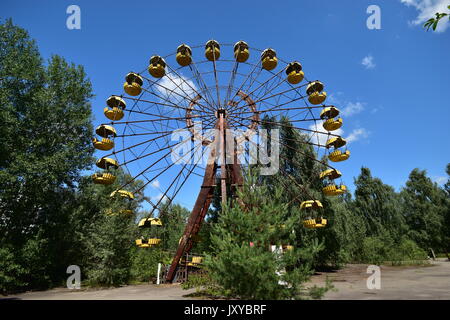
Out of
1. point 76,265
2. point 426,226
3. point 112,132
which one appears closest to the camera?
point 112,132

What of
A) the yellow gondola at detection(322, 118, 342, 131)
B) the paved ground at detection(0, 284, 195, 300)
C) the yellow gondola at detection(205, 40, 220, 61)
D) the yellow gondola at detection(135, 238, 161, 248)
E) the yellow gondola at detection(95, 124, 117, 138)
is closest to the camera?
the paved ground at detection(0, 284, 195, 300)

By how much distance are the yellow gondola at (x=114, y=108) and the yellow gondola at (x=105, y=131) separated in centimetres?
97

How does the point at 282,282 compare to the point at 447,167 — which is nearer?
the point at 282,282

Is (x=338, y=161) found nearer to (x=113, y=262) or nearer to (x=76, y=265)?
(x=113, y=262)

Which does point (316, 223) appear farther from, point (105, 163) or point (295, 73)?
point (105, 163)

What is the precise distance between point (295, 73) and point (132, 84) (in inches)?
380

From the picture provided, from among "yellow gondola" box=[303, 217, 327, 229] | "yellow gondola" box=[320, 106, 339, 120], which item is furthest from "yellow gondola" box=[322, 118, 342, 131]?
"yellow gondola" box=[303, 217, 327, 229]

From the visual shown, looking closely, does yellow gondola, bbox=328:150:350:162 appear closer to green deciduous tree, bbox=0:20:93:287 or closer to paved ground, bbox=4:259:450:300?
paved ground, bbox=4:259:450:300

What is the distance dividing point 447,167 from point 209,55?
39.2 metres

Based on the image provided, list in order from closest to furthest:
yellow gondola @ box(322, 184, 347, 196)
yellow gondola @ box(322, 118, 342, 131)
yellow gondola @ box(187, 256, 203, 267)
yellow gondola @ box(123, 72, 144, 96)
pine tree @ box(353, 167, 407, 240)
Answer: yellow gondola @ box(187, 256, 203, 267) → yellow gondola @ box(322, 184, 347, 196) → yellow gondola @ box(322, 118, 342, 131) → yellow gondola @ box(123, 72, 144, 96) → pine tree @ box(353, 167, 407, 240)

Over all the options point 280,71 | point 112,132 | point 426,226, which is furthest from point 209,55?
point 426,226

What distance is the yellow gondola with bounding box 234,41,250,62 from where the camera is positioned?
50.5ft

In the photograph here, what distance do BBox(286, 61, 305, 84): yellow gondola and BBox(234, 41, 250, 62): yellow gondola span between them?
108 inches
